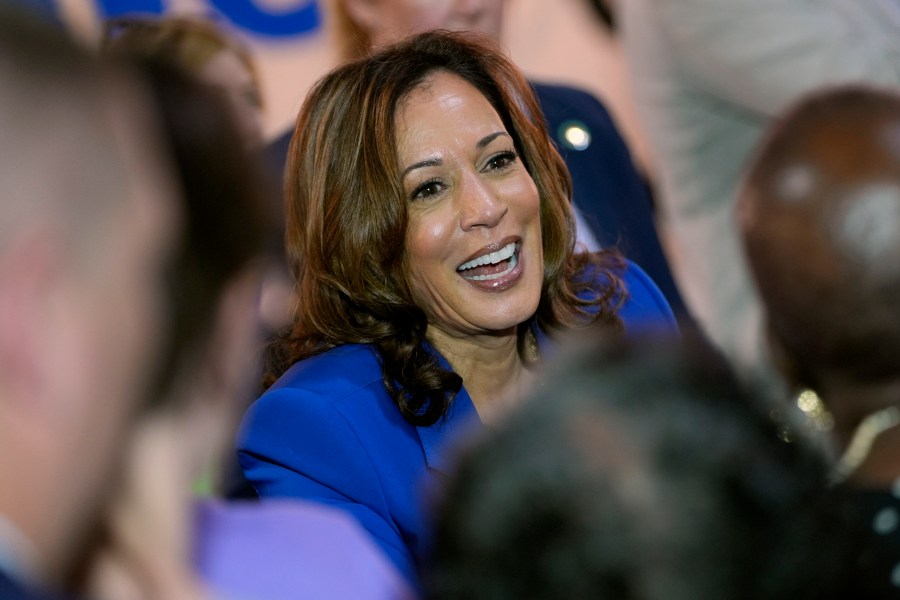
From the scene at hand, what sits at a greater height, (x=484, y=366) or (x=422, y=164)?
(x=422, y=164)

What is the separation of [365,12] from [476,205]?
1.13 meters

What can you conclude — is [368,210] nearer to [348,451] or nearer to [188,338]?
[348,451]

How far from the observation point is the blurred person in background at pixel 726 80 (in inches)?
118

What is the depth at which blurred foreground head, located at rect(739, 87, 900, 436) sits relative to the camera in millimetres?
1386

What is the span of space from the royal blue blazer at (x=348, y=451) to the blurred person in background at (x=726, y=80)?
3.32 feet

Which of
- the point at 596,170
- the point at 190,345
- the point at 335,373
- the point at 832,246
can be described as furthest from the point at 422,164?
the point at 190,345

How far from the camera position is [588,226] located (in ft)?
9.85

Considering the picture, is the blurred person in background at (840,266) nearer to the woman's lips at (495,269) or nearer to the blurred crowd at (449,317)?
the blurred crowd at (449,317)

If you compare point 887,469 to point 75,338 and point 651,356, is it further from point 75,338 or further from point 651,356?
point 75,338

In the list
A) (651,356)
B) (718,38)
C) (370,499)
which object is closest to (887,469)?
(651,356)

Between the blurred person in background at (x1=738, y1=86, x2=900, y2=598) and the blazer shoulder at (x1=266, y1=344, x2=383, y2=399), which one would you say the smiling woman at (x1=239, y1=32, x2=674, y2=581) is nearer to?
the blazer shoulder at (x1=266, y1=344, x2=383, y2=399)

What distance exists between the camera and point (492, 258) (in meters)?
2.43

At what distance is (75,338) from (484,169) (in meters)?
1.81

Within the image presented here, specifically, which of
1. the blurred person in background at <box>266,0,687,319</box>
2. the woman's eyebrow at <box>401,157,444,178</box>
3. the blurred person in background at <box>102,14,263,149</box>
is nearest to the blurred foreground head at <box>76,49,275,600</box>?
the blurred person in background at <box>102,14,263,149</box>
